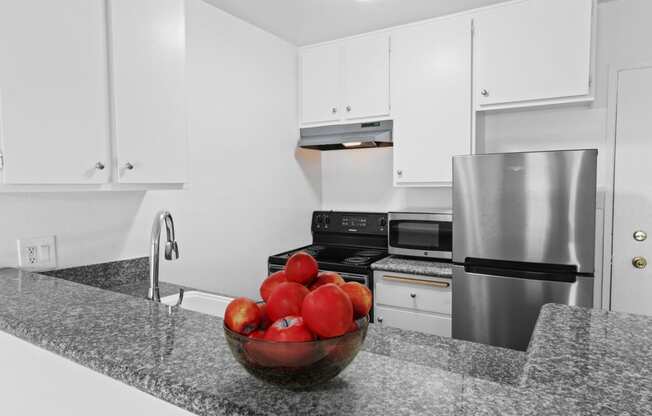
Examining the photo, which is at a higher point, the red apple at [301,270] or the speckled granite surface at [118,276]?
the red apple at [301,270]

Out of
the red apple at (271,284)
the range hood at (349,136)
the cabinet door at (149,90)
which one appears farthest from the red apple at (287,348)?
the range hood at (349,136)

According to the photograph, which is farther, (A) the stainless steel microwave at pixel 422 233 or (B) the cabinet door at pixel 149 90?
(A) the stainless steel microwave at pixel 422 233

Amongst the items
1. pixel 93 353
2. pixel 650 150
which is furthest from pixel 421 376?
pixel 650 150

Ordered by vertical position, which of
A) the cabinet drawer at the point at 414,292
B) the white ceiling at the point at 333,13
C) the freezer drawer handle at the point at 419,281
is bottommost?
the cabinet drawer at the point at 414,292

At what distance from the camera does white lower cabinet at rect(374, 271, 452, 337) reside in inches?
96.0

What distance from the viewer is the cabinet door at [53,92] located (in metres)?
1.31

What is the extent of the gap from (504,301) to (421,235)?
0.66m

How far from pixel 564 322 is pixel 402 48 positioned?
7.16ft

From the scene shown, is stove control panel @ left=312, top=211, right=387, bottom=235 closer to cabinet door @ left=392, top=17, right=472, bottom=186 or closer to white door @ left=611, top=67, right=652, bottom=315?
cabinet door @ left=392, top=17, right=472, bottom=186

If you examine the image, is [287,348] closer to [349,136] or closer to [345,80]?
[349,136]

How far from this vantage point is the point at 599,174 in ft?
8.20

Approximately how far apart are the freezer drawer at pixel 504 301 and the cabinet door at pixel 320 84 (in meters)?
1.49

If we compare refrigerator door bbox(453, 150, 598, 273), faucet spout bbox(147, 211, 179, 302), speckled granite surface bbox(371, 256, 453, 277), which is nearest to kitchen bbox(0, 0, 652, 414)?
faucet spout bbox(147, 211, 179, 302)

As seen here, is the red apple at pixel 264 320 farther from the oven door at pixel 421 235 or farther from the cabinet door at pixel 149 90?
the oven door at pixel 421 235
